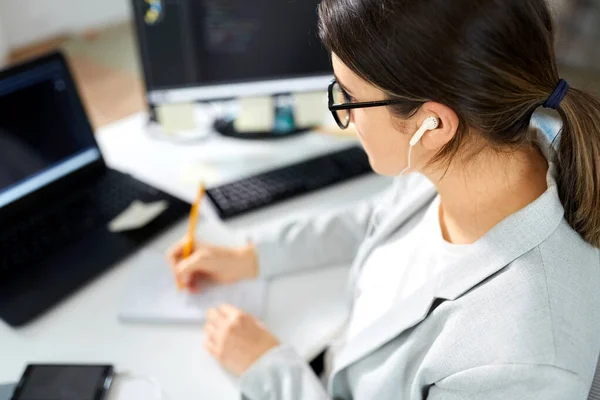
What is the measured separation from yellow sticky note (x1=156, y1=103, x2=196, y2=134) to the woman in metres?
0.55

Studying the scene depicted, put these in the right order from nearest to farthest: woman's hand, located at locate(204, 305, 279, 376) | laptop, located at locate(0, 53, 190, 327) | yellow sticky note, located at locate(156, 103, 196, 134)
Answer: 1. woman's hand, located at locate(204, 305, 279, 376)
2. laptop, located at locate(0, 53, 190, 327)
3. yellow sticky note, located at locate(156, 103, 196, 134)

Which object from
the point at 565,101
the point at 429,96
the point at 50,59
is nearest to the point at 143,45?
the point at 50,59

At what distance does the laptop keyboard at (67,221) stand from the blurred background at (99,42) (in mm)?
1456

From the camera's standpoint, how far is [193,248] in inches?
35.1

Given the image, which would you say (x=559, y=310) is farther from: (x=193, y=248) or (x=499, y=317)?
(x=193, y=248)

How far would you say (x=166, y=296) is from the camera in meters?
0.83

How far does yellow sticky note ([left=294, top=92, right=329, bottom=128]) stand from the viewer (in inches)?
48.3

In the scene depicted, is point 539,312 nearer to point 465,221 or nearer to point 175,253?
point 465,221

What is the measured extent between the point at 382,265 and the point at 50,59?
709 mm

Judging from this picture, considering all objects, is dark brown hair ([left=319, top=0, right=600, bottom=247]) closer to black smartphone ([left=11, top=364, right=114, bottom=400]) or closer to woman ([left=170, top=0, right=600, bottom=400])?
woman ([left=170, top=0, right=600, bottom=400])

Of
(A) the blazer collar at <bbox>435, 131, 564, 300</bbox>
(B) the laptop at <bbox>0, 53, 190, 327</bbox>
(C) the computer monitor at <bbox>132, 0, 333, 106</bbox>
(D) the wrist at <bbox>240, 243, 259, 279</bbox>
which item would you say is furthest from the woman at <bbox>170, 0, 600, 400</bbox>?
(C) the computer monitor at <bbox>132, 0, 333, 106</bbox>

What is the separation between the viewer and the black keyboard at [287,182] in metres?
1.02

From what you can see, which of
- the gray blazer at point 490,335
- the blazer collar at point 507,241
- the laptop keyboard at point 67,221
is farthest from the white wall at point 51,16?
the blazer collar at point 507,241

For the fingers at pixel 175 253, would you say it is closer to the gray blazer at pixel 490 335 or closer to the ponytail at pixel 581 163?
the gray blazer at pixel 490 335
